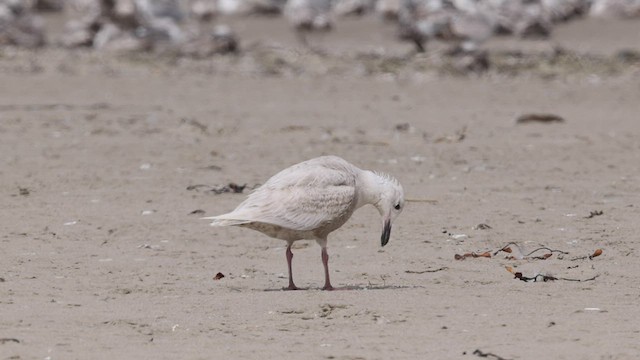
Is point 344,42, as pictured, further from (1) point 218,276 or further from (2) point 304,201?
(2) point 304,201

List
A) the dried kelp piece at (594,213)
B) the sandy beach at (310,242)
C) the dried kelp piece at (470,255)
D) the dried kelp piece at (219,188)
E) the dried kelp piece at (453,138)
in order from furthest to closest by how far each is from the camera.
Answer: the dried kelp piece at (453,138) < the dried kelp piece at (219,188) < the dried kelp piece at (594,213) < the dried kelp piece at (470,255) < the sandy beach at (310,242)

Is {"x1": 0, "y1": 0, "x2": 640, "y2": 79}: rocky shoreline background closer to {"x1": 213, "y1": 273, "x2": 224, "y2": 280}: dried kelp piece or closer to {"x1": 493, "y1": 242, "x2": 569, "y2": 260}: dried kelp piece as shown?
{"x1": 493, "y1": 242, "x2": 569, "y2": 260}: dried kelp piece

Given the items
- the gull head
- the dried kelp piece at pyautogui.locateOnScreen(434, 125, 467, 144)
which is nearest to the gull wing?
the gull head

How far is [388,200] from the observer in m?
7.36

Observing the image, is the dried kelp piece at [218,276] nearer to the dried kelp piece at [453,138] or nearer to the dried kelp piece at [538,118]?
the dried kelp piece at [453,138]

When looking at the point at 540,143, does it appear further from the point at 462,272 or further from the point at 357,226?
the point at 462,272

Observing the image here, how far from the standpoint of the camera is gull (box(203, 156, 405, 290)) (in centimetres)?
708

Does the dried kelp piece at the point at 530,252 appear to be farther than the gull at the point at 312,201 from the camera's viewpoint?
Yes

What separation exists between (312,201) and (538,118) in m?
7.74

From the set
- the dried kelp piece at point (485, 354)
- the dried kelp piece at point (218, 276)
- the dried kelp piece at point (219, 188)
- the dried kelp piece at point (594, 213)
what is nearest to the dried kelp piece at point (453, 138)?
the dried kelp piece at point (219, 188)

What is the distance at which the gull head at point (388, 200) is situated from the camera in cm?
736

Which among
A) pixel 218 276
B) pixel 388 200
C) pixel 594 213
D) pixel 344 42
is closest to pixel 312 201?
pixel 388 200

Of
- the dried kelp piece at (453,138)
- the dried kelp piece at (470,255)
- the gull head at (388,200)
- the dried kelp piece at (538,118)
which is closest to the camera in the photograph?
the gull head at (388,200)

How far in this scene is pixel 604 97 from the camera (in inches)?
667
